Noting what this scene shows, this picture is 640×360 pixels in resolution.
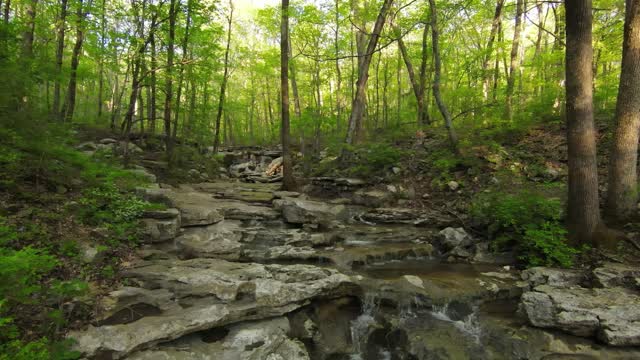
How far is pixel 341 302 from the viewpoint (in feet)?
17.7

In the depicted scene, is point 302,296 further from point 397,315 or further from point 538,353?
point 538,353

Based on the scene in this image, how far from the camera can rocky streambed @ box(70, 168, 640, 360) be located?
151 inches

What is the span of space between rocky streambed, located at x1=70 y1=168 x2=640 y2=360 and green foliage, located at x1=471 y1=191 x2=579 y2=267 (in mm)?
449

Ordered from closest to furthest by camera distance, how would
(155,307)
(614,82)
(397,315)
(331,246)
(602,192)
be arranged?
(155,307) → (397,315) → (602,192) → (331,246) → (614,82)

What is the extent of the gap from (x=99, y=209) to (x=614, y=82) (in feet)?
51.2

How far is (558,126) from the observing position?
1060 cm

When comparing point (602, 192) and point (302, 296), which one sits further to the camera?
point (602, 192)

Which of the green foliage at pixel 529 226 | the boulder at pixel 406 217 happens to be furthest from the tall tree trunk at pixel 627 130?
the boulder at pixel 406 217

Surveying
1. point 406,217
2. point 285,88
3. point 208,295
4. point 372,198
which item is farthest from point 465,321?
point 285,88

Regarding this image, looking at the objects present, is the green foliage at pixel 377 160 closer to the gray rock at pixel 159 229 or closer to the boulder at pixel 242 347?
the gray rock at pixel 159 229

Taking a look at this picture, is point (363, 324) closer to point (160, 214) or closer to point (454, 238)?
point (454, 238)

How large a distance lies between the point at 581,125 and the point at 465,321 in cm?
434

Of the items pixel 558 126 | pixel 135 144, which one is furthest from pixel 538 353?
pixel 135 144

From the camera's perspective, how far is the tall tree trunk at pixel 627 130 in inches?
234
